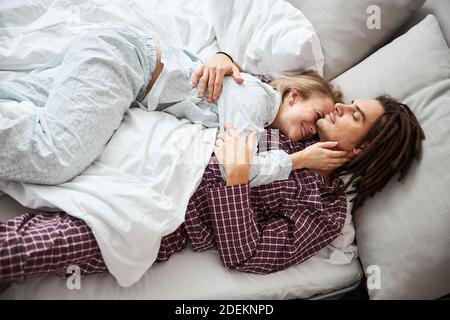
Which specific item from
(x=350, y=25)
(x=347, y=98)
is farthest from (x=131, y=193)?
(x=350, y=25)

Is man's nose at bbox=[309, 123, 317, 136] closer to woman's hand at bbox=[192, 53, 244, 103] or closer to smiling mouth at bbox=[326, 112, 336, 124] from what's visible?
smiling mouth at bbox=[326, 112, 336, 124]

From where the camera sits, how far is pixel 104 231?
87cm

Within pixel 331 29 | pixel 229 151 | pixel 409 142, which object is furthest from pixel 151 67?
pixel 409 142

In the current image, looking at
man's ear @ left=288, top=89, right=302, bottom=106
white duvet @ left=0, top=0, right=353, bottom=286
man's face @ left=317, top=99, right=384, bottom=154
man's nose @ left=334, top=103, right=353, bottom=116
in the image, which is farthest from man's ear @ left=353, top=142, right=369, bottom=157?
white duvet @ left=0, top=0, right=353, bottom=286

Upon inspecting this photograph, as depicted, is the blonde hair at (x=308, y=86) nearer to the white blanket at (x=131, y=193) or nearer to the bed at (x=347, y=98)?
the bed at (x=347, y=98)

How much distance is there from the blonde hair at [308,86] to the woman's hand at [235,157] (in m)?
0.25

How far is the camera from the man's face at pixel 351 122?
107cm

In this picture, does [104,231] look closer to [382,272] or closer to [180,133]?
[180,133]

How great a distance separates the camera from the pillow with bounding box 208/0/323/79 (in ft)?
4.03

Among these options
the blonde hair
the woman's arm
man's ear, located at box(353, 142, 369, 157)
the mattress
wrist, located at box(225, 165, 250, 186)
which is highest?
the blonde hair

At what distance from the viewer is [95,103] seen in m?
0.95
